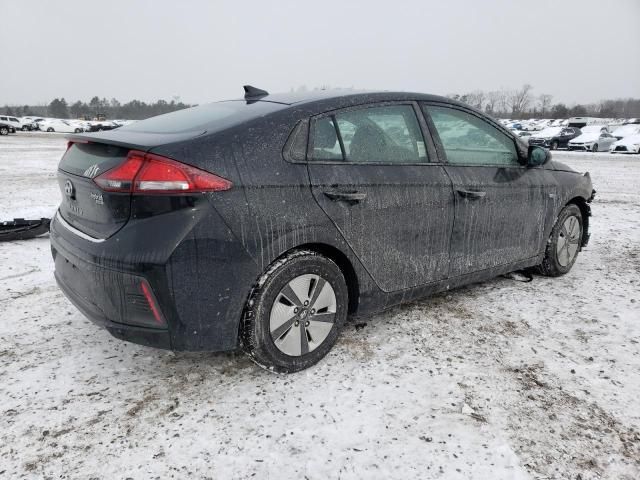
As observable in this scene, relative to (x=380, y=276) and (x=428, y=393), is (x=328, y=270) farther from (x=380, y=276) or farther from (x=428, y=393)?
(x=428, y=393)

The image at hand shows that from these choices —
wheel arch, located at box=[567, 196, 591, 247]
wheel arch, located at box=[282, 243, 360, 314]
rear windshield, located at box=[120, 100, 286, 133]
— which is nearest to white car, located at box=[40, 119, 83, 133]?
rear windshield, located at box=[120, 100, 286, 133]

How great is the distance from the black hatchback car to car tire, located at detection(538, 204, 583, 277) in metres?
1.06

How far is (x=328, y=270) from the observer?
8.69 feet

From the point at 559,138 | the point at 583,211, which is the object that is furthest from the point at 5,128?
the point at 583,211

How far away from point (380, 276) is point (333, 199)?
0.61m

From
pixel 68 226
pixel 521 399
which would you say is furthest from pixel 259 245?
pixel 521 399

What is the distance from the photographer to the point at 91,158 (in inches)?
98.5

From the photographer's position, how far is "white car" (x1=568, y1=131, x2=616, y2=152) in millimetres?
26875

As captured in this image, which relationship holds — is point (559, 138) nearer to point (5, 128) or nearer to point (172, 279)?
point (172, 279)

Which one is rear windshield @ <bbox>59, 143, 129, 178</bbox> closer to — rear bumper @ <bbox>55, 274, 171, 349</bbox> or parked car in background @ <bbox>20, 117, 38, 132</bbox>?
rear bumper @ <bbox>55, 274, 171, 349</bbox>

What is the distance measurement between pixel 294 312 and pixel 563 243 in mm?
2939

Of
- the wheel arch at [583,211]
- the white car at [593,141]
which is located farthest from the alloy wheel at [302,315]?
the white car at [593,141]

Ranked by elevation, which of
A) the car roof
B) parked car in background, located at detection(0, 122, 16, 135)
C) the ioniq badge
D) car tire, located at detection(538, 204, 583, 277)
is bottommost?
car tire, located at detection(538, 204, 583, 277)

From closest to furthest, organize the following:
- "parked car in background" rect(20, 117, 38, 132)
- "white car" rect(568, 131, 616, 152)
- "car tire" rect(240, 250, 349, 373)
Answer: "car tire" rect(240, 250, 349, 373)
"white car" rect(568, 131, 616, 152)
"parked car in background" rect(20, 117, 38, 132)
